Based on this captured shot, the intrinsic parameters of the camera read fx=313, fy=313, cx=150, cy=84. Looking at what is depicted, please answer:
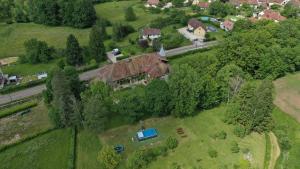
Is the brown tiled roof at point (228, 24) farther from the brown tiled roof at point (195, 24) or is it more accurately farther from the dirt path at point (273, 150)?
the dirt path at point (273, 150)

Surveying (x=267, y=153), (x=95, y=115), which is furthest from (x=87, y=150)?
(x=267, y=153)

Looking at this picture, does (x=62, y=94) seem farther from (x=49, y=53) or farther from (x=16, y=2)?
(x=16, y=2)

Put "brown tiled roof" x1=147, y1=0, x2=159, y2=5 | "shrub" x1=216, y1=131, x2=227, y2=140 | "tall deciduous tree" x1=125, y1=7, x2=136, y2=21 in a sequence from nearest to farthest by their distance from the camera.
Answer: "shrub" x1=216, y1=131, x2=227, y2=140 → "tall deciduous tree" x1=125, y1=7, x2=136, y2=21 → "brown tiled roof" x1=147, y1=0, x2=159, y2=5

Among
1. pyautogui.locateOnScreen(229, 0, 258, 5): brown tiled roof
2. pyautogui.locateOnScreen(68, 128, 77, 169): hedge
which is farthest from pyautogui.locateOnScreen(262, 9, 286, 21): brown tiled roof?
pyautogui.locateOnScreen(68, 128, 77, 169): hedge

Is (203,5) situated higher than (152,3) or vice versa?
(152,3)

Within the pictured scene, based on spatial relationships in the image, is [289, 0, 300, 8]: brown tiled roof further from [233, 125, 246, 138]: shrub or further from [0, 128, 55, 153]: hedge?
[0, 128, 55, 153]: hedge

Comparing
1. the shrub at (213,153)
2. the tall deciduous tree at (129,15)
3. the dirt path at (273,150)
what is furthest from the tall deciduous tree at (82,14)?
the dirt path at (273,150)

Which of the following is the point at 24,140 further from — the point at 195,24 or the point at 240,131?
the point at 195,24
